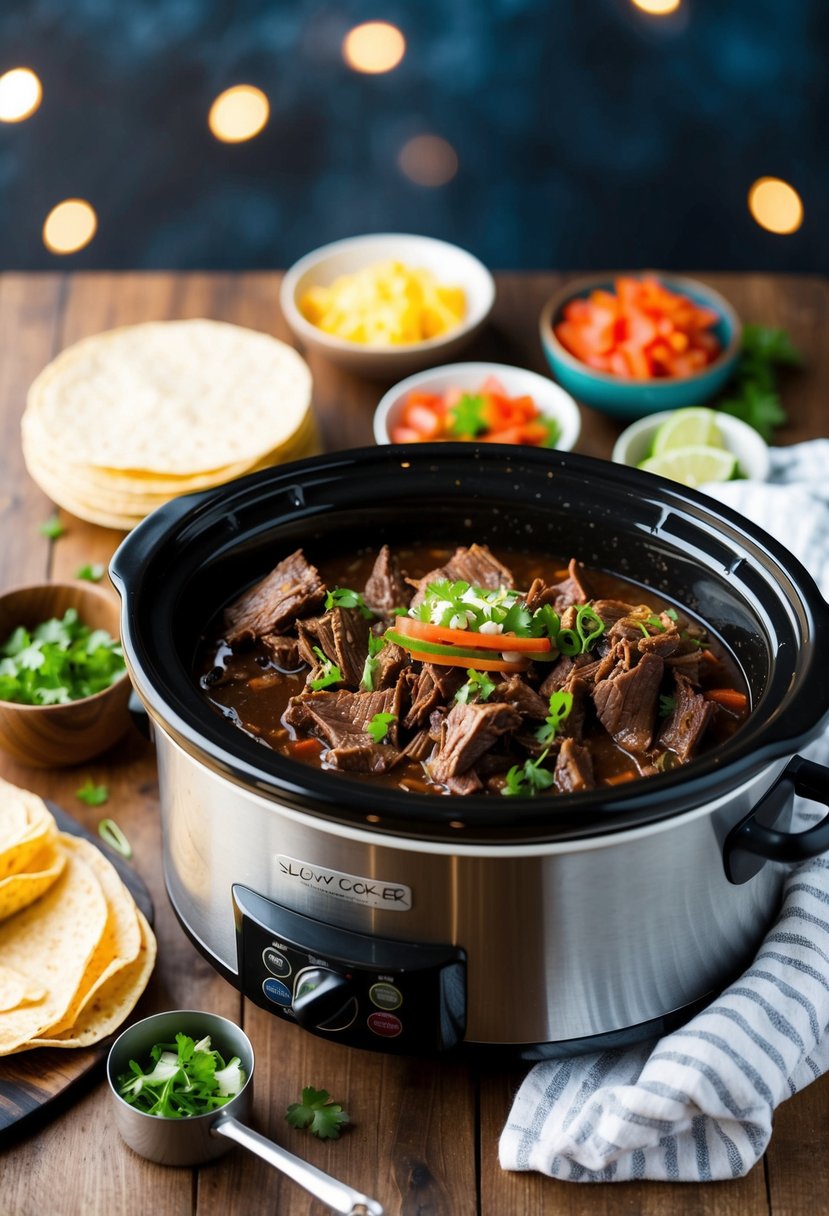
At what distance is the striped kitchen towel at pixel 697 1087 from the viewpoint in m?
2.58

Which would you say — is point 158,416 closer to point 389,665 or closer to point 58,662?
point 58,662

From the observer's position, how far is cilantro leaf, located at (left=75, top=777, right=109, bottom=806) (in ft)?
11.4

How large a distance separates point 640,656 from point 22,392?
8.93 feet

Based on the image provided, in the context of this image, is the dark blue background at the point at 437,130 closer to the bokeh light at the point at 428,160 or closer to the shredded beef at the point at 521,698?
the bokeh light at the point at 428,160

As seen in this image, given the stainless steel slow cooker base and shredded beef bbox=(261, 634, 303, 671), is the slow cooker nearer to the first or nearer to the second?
the stainless steel slow cooker base

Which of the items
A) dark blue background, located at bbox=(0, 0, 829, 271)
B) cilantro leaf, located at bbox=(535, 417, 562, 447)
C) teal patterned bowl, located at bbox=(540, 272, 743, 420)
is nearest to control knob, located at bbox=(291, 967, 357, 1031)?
cilantro leaf, located at bbox=(535, 417, 562, 447)

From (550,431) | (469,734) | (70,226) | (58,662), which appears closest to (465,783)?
(469,734)

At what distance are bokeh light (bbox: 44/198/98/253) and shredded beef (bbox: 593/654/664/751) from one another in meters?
5.50

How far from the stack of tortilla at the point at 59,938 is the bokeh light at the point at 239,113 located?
4.80m

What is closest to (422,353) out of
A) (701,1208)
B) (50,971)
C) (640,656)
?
(640,656)

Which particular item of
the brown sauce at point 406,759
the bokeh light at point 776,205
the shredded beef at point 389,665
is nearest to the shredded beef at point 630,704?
the brown sauce at point 406,759

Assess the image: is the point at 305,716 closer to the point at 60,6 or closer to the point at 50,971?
the point at 50,971

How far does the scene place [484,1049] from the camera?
2.71 metres

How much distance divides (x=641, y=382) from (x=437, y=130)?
10.6 ft
